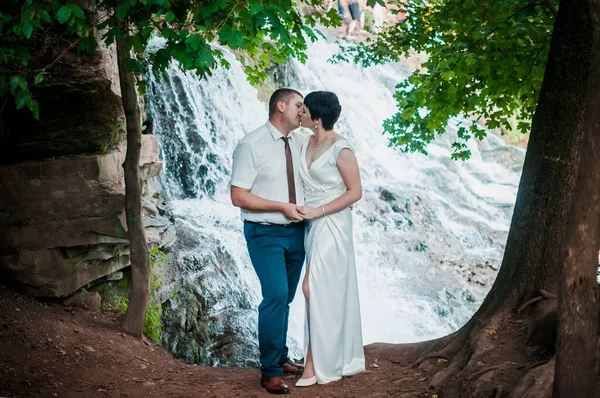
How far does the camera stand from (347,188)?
17.7ft

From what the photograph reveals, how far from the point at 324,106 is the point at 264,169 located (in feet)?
2.26

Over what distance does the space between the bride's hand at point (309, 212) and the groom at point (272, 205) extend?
3 cm

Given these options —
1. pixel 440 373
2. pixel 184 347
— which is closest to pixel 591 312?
pixel 440 373

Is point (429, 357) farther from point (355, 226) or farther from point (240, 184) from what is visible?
point (355, 226)

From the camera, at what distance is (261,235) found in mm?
5340

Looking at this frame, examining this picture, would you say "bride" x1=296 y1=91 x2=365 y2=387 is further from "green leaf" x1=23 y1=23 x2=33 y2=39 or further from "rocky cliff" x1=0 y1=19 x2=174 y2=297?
"rocky cliff" x1=0 y1=19 x2=174 y2=297

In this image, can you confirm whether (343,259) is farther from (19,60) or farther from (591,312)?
(19,60)

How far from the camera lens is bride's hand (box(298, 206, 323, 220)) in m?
5.28

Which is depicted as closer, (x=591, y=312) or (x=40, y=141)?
(x=591, y=312)

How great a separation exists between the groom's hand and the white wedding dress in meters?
0.25

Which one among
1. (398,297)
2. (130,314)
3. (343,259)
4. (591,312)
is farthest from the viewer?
(398,297)

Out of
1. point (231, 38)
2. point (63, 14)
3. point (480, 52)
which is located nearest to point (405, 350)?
point (480, 52)

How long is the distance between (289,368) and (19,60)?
330 centimetres

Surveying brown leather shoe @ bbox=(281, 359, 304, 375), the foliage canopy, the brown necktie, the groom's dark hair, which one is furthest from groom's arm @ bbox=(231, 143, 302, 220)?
brown leather shoe @ bbox=(281, 359, 304, 375)
